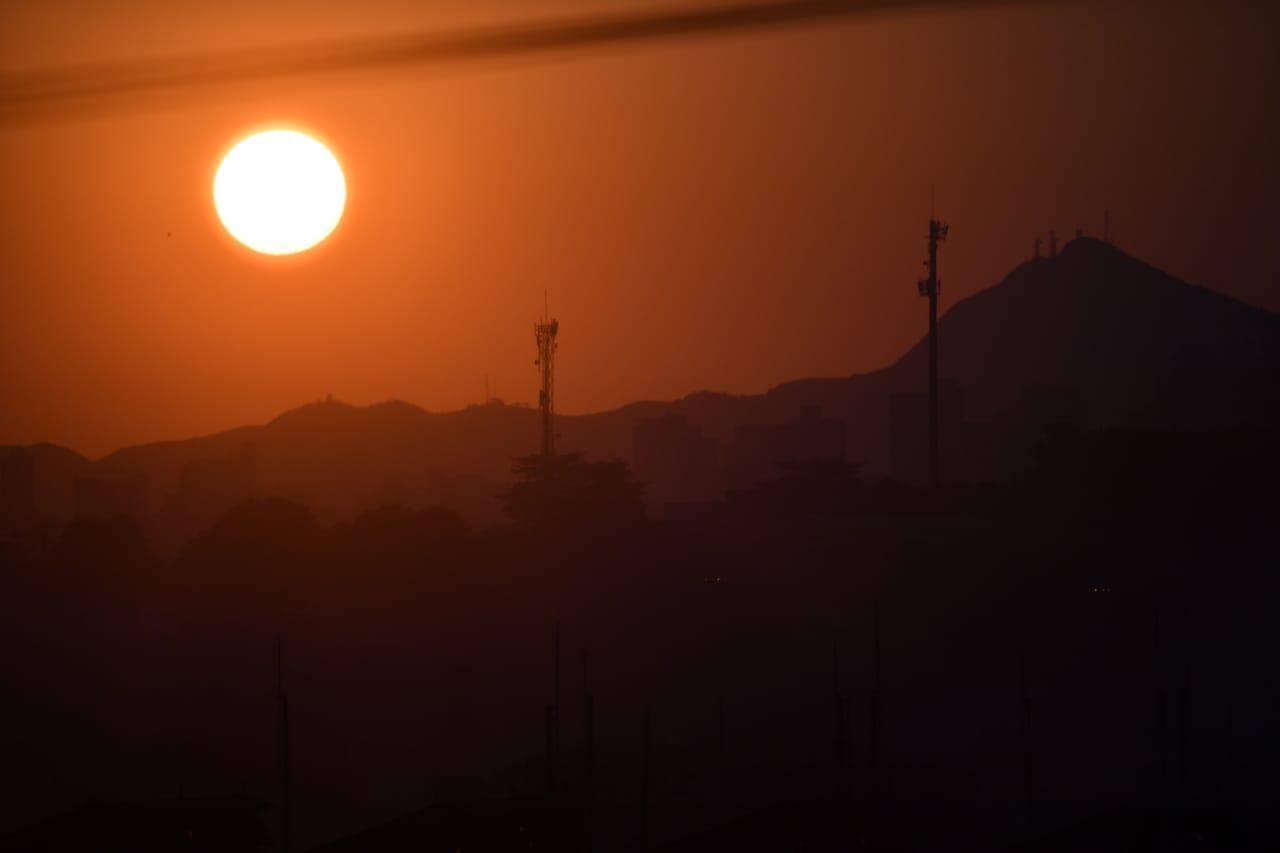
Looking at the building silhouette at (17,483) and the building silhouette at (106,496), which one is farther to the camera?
the building silhouette at (17,483)

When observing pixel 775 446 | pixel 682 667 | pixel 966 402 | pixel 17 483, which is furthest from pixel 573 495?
pixel 966 402

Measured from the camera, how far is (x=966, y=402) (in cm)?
9631

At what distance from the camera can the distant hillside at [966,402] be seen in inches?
3130

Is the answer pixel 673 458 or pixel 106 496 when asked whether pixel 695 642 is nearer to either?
pixel 106 496

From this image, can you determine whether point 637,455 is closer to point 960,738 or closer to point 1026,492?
point 1026,492

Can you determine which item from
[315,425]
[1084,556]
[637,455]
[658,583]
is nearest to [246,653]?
[658,583]

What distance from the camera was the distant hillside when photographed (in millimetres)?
79500

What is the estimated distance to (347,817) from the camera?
Answer: 78.2 feet

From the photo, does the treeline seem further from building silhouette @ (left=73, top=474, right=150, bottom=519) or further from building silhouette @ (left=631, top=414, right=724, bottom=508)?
building silhouette @ (left=631, top=414, right=724, bottom=508)

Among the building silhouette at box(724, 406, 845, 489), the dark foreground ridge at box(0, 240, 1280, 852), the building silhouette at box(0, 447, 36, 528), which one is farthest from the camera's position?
the building silhouette at box(724, 406, 845, 489)

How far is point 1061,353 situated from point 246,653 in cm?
9832

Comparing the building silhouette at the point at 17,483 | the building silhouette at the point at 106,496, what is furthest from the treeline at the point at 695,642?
the building silhouette at the point at 17,483

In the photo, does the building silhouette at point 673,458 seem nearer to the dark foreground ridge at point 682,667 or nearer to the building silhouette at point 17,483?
the dark foreground ridge at point 682,667

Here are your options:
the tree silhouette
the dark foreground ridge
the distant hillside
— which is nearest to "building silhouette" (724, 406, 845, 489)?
the distant hillside
